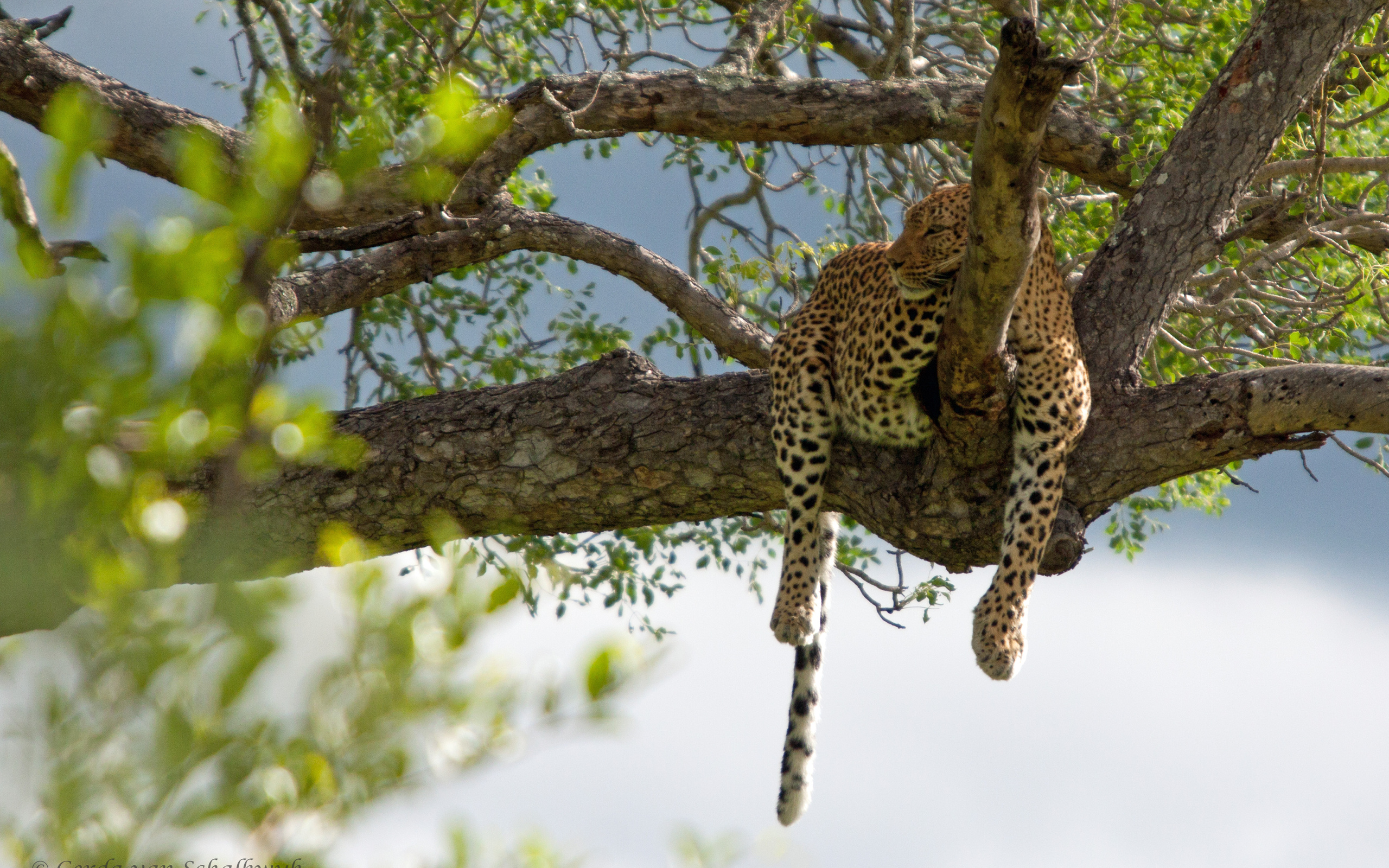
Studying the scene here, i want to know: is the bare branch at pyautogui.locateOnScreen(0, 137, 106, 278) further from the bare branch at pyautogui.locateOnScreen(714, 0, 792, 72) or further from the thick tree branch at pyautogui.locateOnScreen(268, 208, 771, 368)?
the bare branch at pyautogui.locateOnScreen(714, 0, 792, 72)

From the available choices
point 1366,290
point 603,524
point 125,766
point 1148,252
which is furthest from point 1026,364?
point 125,766

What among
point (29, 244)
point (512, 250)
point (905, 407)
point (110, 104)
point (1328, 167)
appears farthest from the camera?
point (512, 250)

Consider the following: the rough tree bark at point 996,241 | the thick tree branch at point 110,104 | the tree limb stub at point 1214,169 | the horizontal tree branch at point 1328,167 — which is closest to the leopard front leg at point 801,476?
the rough tree bark at point 996,241

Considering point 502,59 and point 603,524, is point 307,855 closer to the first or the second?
point 603,524

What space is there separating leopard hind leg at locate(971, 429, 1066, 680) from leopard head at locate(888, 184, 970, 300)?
61cm

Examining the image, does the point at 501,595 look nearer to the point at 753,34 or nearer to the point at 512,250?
the point at 512,250

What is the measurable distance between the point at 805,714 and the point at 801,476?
1.01m

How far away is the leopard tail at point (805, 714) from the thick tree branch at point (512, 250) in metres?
1.30

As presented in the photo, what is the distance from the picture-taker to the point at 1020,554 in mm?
4223

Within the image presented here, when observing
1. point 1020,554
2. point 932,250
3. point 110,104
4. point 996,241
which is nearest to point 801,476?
point 1020,554

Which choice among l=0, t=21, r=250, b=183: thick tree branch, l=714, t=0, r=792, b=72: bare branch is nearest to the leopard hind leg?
l=714, t=0, r=792, b=72: bare branch

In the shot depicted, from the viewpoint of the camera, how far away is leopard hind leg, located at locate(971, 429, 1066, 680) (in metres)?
4.20

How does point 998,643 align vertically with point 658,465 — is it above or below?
below

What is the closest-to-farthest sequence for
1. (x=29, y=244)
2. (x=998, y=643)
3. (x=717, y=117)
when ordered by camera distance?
1. (x=29, y=244)
2. (x=998, y=643)
3. (x=717, y=117)
